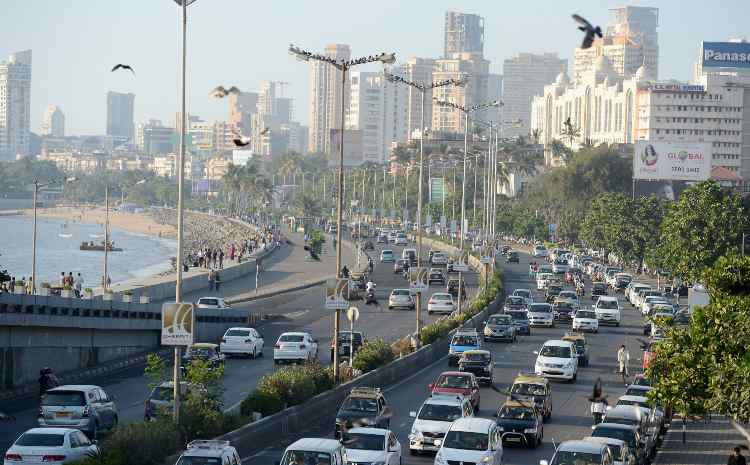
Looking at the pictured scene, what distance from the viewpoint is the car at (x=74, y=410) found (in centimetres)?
2960

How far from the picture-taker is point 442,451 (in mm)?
26484

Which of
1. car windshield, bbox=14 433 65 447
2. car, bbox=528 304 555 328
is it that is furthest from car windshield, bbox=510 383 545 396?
car, bbox=528 304 555 328

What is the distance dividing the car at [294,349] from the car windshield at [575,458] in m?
23.0

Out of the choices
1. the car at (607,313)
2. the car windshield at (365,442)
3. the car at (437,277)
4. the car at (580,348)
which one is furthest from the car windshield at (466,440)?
the car at (437,277)

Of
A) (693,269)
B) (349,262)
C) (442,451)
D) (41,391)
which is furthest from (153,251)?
→ (442,451)

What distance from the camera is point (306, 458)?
2342 centimetres

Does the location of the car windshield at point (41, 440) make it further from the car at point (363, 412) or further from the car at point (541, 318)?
the car at point (541, 318)

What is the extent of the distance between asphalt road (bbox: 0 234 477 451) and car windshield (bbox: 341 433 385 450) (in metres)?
7.78

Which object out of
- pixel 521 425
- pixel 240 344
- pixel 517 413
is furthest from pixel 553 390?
pixel 240 344

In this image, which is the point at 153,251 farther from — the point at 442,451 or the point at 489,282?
the point at 442,451

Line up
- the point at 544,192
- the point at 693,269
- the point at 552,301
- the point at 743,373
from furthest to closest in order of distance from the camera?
the point at 544,192 < the point at 552,301 < the point at 693,269 < the point at 743,373

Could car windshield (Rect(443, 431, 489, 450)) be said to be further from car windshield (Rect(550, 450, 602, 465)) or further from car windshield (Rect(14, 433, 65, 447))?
car windshield (Rect(14, 433, 65, 447))

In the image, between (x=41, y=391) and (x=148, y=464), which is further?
(x=41, y=391)

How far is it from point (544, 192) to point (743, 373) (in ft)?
497
